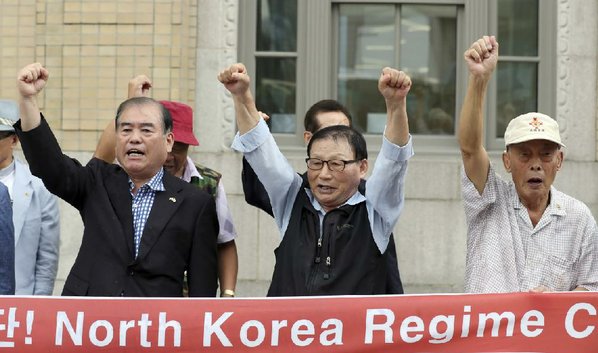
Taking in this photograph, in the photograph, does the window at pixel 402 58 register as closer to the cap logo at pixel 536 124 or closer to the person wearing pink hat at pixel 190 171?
the person wearing pink hat at pixel 190 171

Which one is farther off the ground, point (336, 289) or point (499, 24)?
point (499, 24)

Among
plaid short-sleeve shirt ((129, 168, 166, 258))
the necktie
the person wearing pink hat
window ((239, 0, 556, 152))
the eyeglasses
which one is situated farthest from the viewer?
window ((239, 0, 556, 152))

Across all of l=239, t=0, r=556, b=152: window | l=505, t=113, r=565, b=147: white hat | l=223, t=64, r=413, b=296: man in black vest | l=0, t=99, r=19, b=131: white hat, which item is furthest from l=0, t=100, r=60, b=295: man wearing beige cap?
l=239, t=0, r=556, b=152: window

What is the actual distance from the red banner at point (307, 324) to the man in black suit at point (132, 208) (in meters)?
0.33

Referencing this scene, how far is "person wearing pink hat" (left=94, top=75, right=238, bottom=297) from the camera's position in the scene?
6375 mm

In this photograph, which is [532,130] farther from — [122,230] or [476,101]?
[122,230]

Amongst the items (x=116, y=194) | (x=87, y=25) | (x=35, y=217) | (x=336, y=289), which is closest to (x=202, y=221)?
(x=116, y=194)

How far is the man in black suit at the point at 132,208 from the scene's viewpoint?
18.0 feet

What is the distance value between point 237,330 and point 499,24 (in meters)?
5.52

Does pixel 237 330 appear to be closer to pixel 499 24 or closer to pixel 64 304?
pixel 64 304

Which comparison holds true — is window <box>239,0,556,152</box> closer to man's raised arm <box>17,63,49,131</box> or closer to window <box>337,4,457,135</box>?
window <box>337,4,457,135</box>

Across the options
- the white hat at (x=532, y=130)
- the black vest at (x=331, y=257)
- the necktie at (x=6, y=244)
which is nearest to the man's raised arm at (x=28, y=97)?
the necktie at (x=6, y=244)

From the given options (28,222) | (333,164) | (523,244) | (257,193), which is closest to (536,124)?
(523,244)

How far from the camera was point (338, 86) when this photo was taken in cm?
1014
